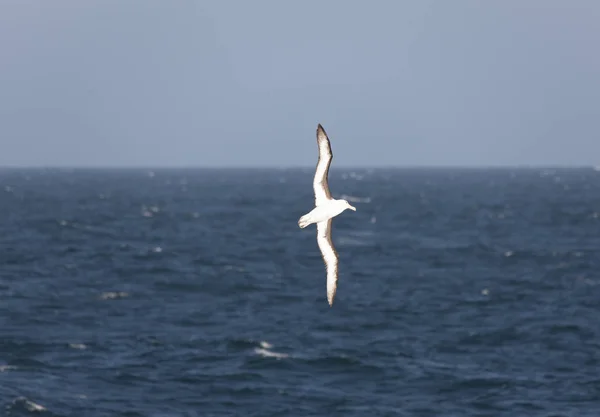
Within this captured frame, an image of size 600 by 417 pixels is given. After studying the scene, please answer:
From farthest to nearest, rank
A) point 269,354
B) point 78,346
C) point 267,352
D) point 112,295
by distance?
point 112,295 < point 78,346 < point 267,352 < point 269,354

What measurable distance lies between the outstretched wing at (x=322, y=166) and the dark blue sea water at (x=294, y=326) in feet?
41.8

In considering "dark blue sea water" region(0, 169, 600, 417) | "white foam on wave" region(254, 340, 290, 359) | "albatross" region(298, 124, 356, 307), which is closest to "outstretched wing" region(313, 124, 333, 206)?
"albatross" region(298, 124, 356, 307)

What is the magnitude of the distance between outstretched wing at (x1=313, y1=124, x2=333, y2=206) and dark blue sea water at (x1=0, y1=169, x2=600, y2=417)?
501 inches

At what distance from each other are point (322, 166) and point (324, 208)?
3.26 feet

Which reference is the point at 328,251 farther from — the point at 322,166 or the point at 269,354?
the point at 269,354

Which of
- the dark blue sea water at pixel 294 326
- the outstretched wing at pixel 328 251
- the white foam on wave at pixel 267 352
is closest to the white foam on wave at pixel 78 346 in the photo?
the dark blue sea water at pixel 294 326

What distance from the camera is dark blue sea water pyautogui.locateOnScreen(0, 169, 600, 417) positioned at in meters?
34.2

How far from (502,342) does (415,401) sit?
10204mm

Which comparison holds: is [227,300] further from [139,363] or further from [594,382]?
[594,382]

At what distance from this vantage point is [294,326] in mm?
45906

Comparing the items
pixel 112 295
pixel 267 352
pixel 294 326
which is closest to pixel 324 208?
pixel 267 352

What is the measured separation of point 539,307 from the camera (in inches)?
2030

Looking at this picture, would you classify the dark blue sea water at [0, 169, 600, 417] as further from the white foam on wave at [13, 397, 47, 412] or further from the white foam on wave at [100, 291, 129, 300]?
the white foam on wave at [100, 291, 129, 300]

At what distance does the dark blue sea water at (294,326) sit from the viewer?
112 ft
